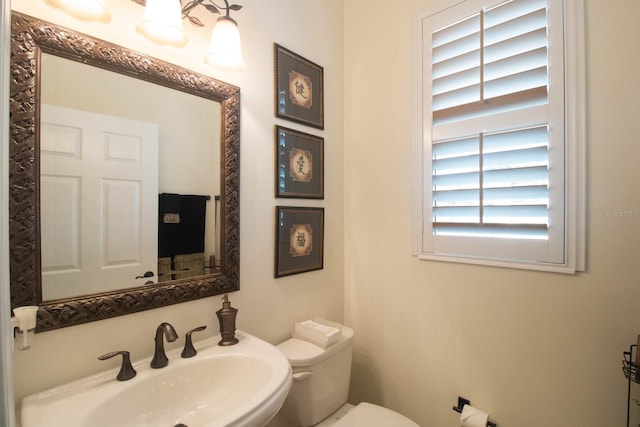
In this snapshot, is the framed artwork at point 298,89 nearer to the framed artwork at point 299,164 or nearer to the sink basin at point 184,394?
the framed artwork at point 299,164

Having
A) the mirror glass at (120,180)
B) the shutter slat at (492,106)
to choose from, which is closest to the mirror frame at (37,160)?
the mirror glass at (120,180)

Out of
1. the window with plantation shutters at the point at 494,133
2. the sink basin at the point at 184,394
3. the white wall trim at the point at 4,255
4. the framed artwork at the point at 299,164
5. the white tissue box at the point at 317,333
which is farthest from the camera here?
the framed artwork at the point at 299,164

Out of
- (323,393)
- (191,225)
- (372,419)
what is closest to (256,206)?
(191,225)

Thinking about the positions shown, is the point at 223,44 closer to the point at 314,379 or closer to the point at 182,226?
the point at 182,226

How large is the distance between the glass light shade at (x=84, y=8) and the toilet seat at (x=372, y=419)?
160 centimetres

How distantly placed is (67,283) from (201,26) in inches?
38.5

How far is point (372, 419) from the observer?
121cm

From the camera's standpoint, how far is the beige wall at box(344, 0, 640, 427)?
1014 millimetres

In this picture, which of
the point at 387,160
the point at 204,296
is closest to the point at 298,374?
the point at 204,296

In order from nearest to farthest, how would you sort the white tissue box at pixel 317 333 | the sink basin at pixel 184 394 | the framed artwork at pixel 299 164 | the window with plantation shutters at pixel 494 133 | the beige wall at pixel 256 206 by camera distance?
the sink basin at pixel 184 394, the beige wall at pixel 256 206, the window with plantation shutters at pixel 494 133, the white tissue box at pixel 317 333, the framed artwork at pixel 299 164

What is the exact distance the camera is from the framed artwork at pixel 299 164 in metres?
1.37

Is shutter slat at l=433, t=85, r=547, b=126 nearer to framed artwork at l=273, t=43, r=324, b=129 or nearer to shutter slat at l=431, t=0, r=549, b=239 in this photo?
shutter slat at l=431, t=0, r=549, b=239

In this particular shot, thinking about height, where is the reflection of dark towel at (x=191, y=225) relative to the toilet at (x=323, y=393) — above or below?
above

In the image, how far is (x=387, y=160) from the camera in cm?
158
